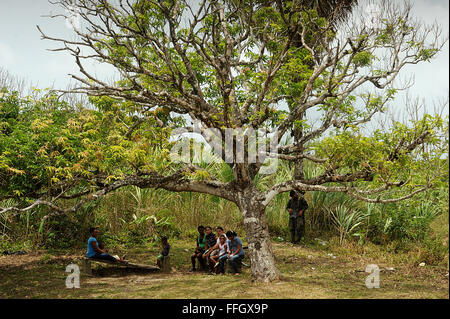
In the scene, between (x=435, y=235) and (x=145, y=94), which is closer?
(x=145, y=94)

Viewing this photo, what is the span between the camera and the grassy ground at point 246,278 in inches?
319

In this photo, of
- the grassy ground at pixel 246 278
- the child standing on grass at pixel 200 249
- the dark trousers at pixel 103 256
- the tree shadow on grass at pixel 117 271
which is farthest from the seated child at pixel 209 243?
the dark trousers at pixel 103 256

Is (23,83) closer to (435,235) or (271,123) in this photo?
(271,123)

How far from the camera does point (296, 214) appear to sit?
525 inches

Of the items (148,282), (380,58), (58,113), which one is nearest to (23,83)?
(58,113)

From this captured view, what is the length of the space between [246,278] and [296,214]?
4340 mm

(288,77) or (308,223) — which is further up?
(288,77)

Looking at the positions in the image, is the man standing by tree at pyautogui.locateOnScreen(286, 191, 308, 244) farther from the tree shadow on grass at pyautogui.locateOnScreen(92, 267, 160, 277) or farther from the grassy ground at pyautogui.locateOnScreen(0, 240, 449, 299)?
the tree shadow on grass at pyautogui.locateOnScreen(92, 267, 160, 277)

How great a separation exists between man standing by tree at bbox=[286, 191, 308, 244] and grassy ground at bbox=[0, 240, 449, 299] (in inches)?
28.2

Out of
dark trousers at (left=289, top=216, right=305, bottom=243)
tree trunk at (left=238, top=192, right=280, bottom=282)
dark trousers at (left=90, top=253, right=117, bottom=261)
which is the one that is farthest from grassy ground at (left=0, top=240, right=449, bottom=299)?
dark trousers at (left=289, top=216, right=305, bottom=243)

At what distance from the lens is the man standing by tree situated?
13250 mm

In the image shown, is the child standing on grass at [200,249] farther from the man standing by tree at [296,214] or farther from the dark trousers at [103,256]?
the man standing by tree at [296,214]

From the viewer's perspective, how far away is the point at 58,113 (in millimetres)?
9664
